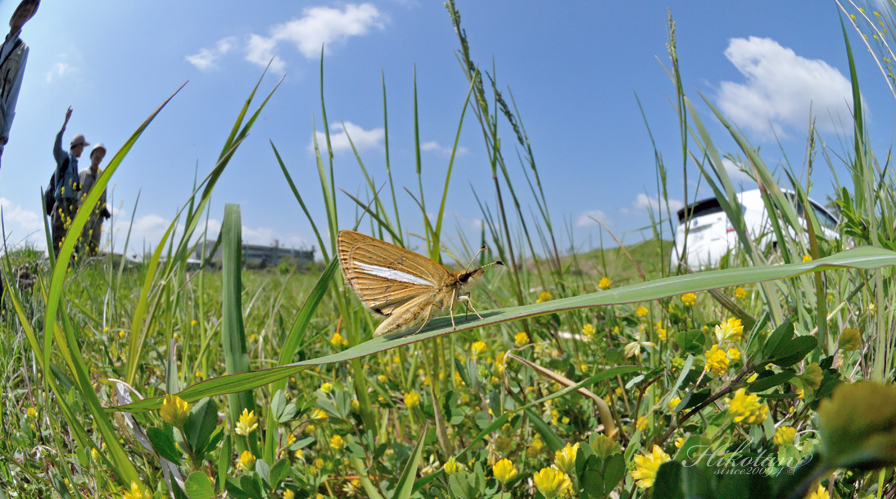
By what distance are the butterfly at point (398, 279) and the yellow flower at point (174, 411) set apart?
0.61 m

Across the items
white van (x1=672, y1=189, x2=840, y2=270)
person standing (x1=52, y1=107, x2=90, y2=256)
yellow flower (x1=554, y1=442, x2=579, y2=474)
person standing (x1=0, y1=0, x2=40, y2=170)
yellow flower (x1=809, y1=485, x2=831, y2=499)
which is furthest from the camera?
person standing (x1=52, y1=107, x2=90, y2=256)

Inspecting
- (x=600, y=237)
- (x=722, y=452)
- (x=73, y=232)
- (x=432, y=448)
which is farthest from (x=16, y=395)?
(x=600, y=237)

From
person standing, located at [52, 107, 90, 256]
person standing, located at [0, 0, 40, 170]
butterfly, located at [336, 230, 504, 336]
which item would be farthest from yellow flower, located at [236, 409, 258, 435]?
A: person standing, located at [52, 107, 90, 256]

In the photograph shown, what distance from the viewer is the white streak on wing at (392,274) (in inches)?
61.7

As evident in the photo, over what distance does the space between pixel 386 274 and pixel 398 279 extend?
0.05 meters

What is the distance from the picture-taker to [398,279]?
1602 mm

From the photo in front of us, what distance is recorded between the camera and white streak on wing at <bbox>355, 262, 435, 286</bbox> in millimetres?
1568

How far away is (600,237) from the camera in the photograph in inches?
102

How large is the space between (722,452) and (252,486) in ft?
3.06

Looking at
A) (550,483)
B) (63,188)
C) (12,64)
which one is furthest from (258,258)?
(550,483)

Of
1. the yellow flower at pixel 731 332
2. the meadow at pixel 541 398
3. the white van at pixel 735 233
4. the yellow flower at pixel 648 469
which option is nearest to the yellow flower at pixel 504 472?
the meadow at pixel 541 398

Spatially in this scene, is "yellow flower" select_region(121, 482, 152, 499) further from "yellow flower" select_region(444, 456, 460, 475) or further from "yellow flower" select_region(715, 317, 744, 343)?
"yellow flower" select_region(715, 317, 744, 343)

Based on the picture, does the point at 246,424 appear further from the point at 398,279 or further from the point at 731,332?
the point at 731,332

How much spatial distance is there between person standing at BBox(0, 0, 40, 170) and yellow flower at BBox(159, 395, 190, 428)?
1.27 m
